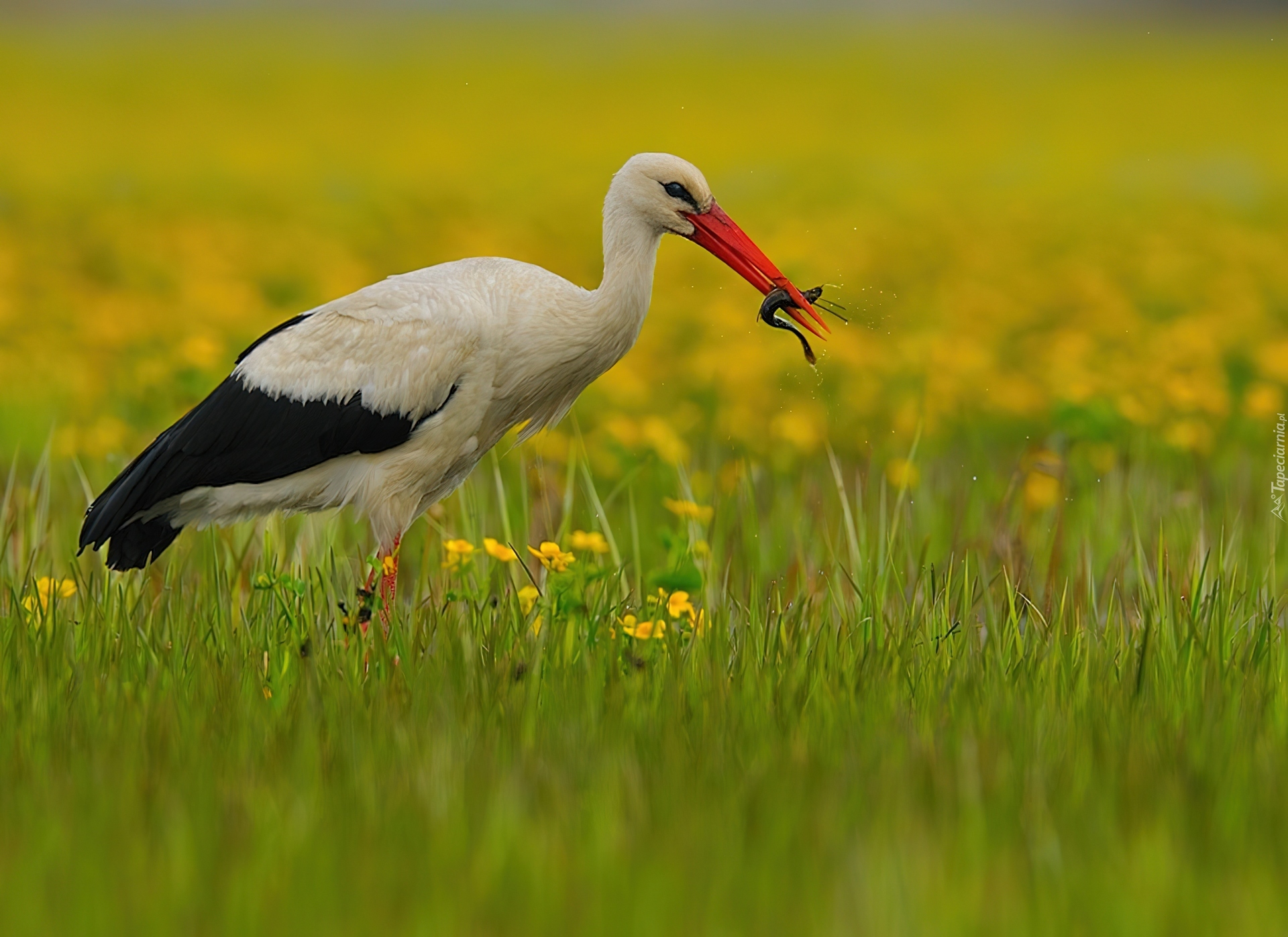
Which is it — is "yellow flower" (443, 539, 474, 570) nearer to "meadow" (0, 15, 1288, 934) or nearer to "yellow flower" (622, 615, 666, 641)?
"meadow" (0, 15, 1288, 934)

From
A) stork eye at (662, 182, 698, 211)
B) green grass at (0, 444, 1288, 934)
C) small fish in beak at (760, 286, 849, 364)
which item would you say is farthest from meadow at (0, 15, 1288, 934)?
stork eye at (662, 182, 698, 211)

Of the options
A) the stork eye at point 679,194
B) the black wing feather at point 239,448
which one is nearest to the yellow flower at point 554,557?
the black wing feather at point 239,448

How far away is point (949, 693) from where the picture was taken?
3486 millimetres

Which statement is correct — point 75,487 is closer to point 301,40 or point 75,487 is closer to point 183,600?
point 183,600

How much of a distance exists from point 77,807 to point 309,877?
1.79 feet

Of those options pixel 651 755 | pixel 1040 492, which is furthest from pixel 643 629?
pixel 1040 492

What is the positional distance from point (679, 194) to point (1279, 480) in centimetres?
292

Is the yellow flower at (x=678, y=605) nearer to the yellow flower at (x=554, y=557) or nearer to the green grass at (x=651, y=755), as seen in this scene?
the green grass at (x=651, y=755)

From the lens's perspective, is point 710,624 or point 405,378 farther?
point 405,378

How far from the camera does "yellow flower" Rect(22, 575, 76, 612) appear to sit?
13.7 feet

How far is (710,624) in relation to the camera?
12.8 feet

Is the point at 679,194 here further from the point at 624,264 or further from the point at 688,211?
the point at 624,264

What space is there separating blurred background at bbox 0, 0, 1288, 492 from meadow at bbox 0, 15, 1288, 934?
0.06m

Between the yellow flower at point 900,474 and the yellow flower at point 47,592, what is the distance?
7.74 ft
